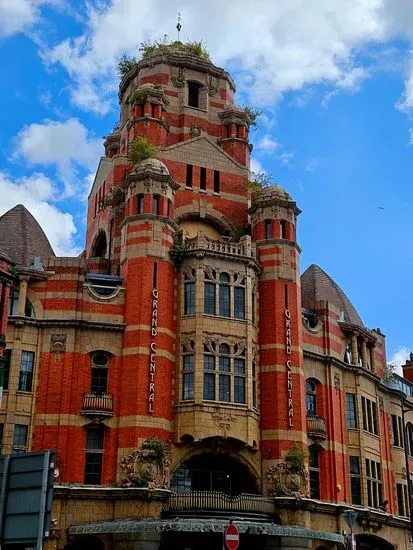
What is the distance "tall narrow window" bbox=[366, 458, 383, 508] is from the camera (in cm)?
5066

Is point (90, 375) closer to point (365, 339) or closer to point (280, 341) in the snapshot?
point (280, 341)

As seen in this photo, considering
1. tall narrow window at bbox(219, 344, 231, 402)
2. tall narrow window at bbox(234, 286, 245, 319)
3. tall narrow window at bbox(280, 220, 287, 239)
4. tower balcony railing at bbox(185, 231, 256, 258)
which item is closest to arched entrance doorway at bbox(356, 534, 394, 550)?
tall narrow window at bbox(219, 344, 231, 402)

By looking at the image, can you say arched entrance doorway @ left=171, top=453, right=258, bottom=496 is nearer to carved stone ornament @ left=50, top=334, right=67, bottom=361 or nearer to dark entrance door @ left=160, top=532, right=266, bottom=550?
dark entrance door @ left=160, top=532, right=266, bottom=550

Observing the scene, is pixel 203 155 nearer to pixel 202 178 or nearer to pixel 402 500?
pixel 202 178

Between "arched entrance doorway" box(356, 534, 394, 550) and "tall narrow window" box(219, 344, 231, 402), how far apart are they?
14.1 m

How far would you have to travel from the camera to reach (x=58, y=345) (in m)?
42.6

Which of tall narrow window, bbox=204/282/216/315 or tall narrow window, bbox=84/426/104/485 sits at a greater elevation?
tall narrow window, bbox=204/282/216/315

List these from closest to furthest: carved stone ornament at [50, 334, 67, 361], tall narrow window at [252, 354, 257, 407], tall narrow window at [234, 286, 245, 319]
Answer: carved stone ornament at [50, 334, 67, 361] → tall narrow window at [252, 354, 257, 407] → tall narrow window at [234, 286, 245, 319]

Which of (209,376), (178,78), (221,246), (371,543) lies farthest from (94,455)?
(178,78)

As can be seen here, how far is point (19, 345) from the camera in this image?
41.9 metres

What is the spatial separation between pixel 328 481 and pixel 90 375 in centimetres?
1652

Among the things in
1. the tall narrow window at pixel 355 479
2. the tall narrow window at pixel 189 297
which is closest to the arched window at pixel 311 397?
the tall narrow window at pixel 355 479

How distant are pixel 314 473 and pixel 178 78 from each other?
100ft

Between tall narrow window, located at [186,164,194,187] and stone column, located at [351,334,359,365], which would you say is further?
stone column, located at [351,334,359,365]
